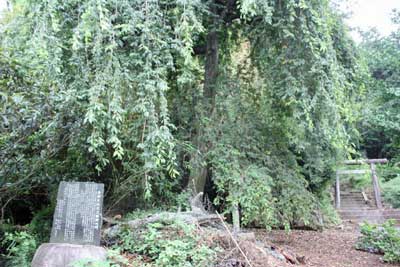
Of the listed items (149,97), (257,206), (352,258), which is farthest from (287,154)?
(149,97)

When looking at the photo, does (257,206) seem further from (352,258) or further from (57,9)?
(57,9)

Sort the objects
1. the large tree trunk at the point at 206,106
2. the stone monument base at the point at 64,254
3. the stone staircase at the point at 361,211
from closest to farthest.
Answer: the stone monument base at the point at 64,254, the large tree trunk at the point at 206,106, the stone staircase at the point at 361,211

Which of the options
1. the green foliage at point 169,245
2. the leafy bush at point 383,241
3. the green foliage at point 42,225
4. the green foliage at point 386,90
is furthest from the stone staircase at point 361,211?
the green foliage at point 42,225

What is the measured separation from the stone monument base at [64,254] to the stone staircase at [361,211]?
26.7 ft

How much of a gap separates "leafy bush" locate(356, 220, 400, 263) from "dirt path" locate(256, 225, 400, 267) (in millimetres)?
135

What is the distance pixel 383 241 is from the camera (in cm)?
509

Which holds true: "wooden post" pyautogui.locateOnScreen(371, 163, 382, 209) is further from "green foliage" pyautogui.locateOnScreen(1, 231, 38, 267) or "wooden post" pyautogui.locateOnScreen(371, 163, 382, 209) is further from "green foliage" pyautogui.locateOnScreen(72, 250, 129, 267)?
"green foliage" pyautogui.locateOnScreen(1, 231, 38, 267)

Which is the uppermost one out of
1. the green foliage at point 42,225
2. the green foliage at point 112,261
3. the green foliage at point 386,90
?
the green foliage at point 386,90

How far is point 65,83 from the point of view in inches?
146

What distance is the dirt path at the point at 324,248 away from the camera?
4581 mm

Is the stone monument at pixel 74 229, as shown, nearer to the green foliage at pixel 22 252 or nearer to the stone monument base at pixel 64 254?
the stone monument base at pixel 64 254

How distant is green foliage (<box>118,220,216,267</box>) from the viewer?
2.96m

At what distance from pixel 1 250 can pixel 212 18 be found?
13.9ft

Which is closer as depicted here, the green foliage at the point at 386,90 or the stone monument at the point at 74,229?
the stone monument at the point at 74,229
